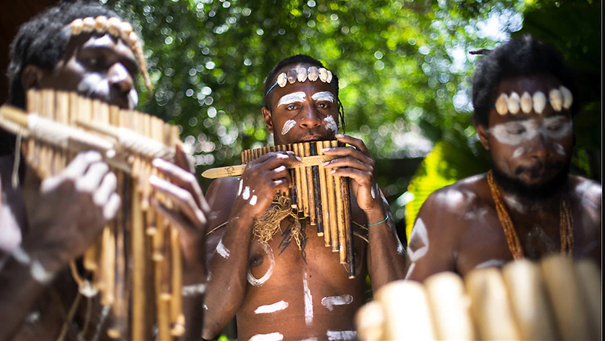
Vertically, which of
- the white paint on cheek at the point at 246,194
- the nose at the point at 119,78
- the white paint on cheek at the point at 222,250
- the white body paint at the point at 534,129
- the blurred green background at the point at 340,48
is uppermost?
the blurred green background at the point at 340,48

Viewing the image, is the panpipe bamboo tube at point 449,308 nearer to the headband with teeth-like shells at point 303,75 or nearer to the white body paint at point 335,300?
the white body paint at point 335,300

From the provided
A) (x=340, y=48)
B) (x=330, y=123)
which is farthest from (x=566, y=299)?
(x=340, y=48)

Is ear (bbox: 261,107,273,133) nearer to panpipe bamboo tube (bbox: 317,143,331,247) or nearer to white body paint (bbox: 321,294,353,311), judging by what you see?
panpipe bamboo tube (bbox: 317,143,331,247)

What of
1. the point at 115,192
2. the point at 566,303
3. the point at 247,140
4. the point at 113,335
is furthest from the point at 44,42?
the point at 247,140

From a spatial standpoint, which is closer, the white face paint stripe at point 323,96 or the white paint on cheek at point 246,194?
the white paint on cheek at point 246,194

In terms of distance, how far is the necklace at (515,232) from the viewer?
94.3 inches

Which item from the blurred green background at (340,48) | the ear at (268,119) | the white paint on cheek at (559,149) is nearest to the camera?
the white paint on cheek at (559,149)

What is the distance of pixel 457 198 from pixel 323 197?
956mm

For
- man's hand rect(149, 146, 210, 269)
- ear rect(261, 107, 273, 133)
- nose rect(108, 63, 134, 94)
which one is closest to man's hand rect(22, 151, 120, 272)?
man's hand rect(149, 146, 210, 269)

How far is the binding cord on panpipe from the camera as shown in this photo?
2039mm

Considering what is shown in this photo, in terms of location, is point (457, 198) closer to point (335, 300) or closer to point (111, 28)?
point (335, 300)

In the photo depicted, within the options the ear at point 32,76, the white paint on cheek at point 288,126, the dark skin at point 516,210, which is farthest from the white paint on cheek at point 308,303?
the ear at point 32,76

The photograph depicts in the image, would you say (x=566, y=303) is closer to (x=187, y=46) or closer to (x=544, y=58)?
(x=544, y=58)

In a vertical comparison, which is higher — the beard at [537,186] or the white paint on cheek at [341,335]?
the beard at [537,186]
